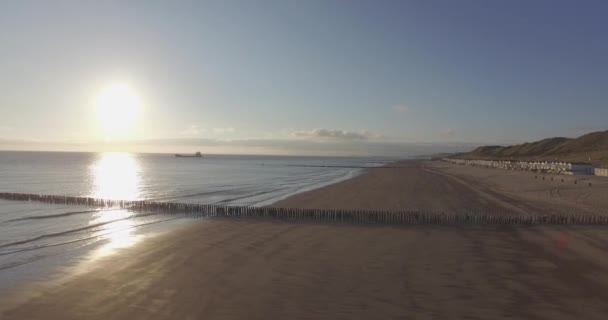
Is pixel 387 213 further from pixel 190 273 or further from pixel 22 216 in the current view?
pixel 22 216

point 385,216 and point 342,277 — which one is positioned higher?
point 385,216

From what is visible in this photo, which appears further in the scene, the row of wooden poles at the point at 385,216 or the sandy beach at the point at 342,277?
Answer: the row of wooden poles at the point at 385,216

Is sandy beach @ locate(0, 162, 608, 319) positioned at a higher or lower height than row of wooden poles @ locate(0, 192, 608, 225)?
lower

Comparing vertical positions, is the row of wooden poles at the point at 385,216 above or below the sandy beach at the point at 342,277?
above

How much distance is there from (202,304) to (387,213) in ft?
45.9

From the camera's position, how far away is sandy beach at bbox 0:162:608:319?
9.85m

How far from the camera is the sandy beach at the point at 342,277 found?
985cm

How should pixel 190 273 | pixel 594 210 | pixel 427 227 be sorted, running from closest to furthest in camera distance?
pixel 190 273 → pixel 427 227 → pixel 594 210

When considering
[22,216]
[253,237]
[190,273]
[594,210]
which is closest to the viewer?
[190,273]

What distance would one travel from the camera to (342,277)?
12.3 m

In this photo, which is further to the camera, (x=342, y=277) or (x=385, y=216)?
(x=385, y=216)

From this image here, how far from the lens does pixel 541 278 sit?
12164mm

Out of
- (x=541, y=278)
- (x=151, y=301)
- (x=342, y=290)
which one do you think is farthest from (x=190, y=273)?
(x=541, y=278)

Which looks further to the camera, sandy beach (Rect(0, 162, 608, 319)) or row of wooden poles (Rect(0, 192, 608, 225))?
row of wooden poles (Rect(0, 192, 608, 225))
